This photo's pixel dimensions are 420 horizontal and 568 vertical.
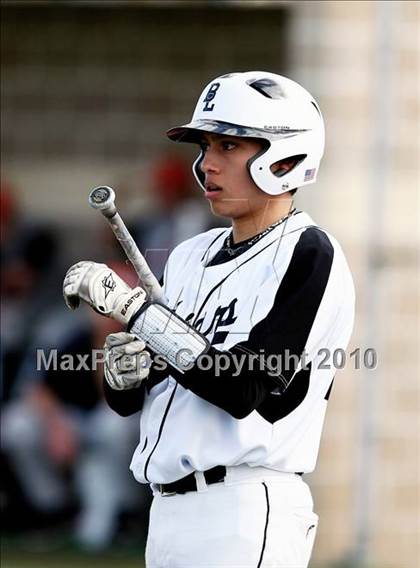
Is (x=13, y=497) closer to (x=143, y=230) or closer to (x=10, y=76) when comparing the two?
(x=143, y=230)

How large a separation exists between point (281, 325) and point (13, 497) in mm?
5170

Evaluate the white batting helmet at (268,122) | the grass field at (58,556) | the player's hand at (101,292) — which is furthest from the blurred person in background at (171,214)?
the player's hand at (101,292)

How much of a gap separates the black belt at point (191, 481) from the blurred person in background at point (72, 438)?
4.39 meters

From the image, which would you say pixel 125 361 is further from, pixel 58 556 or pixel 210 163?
pixel 58 556

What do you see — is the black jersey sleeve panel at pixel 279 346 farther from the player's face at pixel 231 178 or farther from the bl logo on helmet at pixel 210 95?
the bl logo on helmet at pixel 210 95

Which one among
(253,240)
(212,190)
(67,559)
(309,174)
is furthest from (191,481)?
(67,559)

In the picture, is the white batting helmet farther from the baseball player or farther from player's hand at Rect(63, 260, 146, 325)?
player's hand at Rect(63, 260, 146, 325)

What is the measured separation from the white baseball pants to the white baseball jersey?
6 centimetres

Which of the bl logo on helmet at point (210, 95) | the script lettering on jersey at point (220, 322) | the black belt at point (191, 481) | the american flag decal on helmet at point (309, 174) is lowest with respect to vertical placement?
the black belt at point (191, 481)

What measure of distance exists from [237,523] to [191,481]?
165mm

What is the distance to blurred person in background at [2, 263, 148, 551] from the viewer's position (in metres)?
8.34

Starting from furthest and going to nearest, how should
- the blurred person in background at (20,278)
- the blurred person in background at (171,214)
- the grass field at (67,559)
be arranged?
the blurred person in background at (20,278), the blurred person in background at (171,214), the grass field at (67,559)

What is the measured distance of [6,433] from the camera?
8.53m

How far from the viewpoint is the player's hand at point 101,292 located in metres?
3.68
